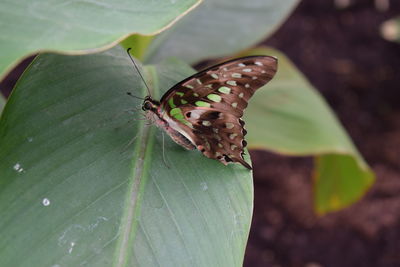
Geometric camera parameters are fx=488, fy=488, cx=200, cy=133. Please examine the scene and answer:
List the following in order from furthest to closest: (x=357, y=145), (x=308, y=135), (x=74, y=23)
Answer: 1. (x=357, y=145)
2. (x=308, y=135)
3. (x=74, y=23)

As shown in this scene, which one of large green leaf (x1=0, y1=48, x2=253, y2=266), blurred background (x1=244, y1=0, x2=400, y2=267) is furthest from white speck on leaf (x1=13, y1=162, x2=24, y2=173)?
blurred background (x1=244, y1=0, x2=400, y2=267)

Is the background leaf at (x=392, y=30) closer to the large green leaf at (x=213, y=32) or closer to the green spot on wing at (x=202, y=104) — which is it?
the large green leaf at (x=213, y=32)

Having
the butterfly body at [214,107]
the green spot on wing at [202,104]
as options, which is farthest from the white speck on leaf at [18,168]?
the green spot on wing at [202,104]

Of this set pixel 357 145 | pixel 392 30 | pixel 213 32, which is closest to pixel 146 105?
pixel 213 32

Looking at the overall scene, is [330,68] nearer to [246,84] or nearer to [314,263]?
[314,263]

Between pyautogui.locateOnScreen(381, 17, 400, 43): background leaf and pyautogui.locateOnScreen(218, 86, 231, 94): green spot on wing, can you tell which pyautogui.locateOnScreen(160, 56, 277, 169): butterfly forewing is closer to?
pyautogui.locateOnScreen(218, 86, 231, 94): green spot on wing

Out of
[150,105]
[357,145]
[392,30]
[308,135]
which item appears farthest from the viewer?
[392,30]

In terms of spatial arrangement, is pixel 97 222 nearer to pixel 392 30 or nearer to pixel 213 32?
pixel 213 32
